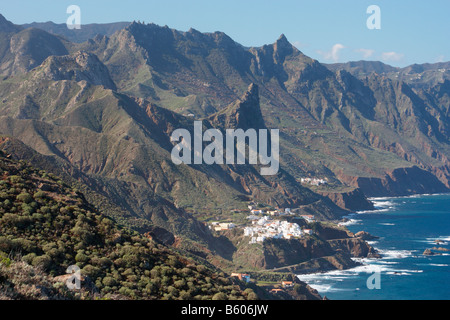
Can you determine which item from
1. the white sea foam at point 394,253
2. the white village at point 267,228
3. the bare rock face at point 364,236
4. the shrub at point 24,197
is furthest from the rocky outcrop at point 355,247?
the shrub at point 24,197

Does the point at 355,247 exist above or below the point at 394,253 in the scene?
above

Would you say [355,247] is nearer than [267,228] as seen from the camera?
No

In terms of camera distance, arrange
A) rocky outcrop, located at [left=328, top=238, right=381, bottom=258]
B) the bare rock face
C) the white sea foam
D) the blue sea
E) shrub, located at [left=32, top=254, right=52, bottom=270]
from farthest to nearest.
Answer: the bare rock face < rocky outcrop, located at [left=328, top=238, right=381, bottom=258] < the white sea foam < the blue sea < shrub, located at [left=32, top=254, right=52, bottom=270]

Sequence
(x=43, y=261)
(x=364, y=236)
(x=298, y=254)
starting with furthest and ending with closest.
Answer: (x=364, y=236), (x=298, y=254), (x=43, y=261)

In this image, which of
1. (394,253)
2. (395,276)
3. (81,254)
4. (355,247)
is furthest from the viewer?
(394,253)

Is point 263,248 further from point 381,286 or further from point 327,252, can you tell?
point 381,286

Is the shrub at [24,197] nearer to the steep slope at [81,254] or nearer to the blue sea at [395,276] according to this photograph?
the steep slope at [81,254]

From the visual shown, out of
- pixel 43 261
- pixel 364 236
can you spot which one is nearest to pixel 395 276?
pixel 364 236

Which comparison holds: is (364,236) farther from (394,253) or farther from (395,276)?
(395,276)

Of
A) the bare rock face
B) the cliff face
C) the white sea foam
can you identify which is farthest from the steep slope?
the bare rock face

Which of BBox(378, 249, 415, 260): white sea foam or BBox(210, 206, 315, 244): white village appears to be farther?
BBox(378, 249, 415, 260): white sea foam

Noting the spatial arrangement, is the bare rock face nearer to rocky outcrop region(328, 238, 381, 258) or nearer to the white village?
rocky outcrop region(328, 238, 381, 258)
